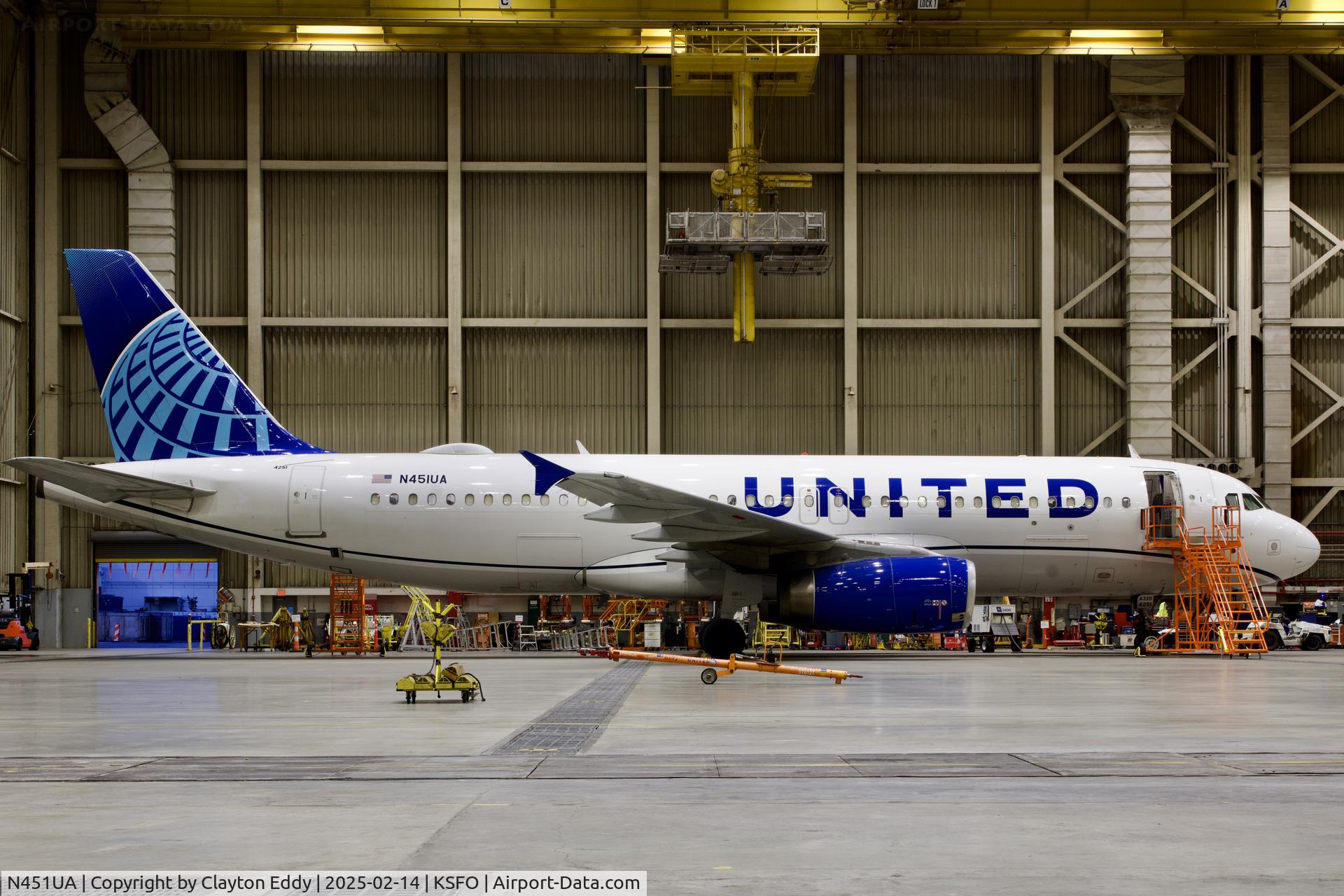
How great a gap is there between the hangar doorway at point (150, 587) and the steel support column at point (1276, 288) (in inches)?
1066

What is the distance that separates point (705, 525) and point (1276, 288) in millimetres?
21449

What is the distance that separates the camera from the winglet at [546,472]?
17.3m

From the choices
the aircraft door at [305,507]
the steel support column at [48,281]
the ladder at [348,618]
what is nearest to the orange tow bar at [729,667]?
the aircraft door at [305,507]

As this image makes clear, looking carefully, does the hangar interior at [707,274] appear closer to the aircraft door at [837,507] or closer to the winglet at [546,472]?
the aircraft door at [837,507]

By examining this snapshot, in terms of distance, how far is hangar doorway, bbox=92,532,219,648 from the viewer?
108 ft

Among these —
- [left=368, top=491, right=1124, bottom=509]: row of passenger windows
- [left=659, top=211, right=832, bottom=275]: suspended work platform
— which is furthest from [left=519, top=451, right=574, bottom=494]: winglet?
[left=659, top=211, right=832, bottom=275]: suspended work platform

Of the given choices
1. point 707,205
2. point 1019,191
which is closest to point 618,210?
point 707,205

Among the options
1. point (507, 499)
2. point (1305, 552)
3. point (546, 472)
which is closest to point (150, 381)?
point (507, 499)

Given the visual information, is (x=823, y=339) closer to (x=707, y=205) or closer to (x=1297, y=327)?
(x=707, y=205)

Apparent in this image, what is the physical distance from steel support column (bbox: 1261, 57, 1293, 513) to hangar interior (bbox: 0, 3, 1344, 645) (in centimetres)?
8

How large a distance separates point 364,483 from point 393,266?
13.1 meters

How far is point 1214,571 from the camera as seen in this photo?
21.9 m

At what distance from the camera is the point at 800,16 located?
3073 cm

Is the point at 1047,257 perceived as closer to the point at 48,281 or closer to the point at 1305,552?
the point at 1305,552
